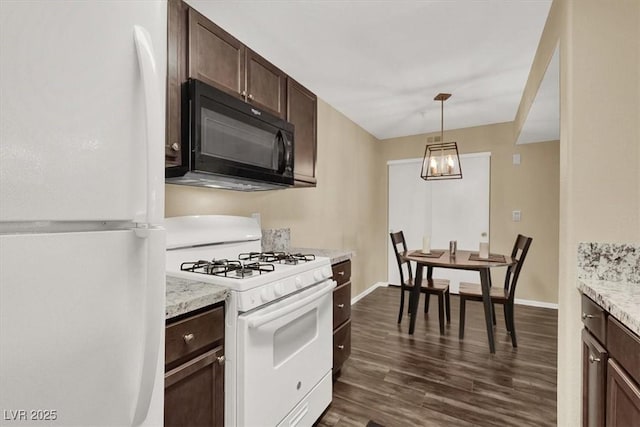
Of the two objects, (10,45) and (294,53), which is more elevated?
(294,53)

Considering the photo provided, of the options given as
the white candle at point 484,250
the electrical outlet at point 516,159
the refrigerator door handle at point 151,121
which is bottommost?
the white candle at point 484,250

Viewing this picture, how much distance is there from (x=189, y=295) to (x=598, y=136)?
6.24 feet

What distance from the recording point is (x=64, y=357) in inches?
22.3

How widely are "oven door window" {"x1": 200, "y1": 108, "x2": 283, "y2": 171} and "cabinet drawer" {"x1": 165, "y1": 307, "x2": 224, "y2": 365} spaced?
760 mm

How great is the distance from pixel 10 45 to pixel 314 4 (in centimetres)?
172

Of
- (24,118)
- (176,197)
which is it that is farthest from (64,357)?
(176,197)

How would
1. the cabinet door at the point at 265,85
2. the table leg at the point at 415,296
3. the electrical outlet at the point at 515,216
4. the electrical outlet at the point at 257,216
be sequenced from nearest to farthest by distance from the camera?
the cabinet door at the point at 265,85 → the electrical outlet at the point at 257,216 → the table leg at the point at 415,296 → the electrical outlet at the point at 515,216

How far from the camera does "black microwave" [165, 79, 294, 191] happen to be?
1435mm

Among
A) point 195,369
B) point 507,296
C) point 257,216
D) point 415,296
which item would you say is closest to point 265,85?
point 257,216

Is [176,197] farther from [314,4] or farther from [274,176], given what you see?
[314,4]

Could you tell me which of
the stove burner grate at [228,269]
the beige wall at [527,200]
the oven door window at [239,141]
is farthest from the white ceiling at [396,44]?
the stove burner grate at [228,269]

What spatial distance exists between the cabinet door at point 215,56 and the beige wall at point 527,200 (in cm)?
384

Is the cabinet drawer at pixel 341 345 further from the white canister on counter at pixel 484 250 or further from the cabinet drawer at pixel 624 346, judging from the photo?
the white canister on counter at pixel 484 250

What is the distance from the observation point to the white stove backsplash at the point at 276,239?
8.29 ft
